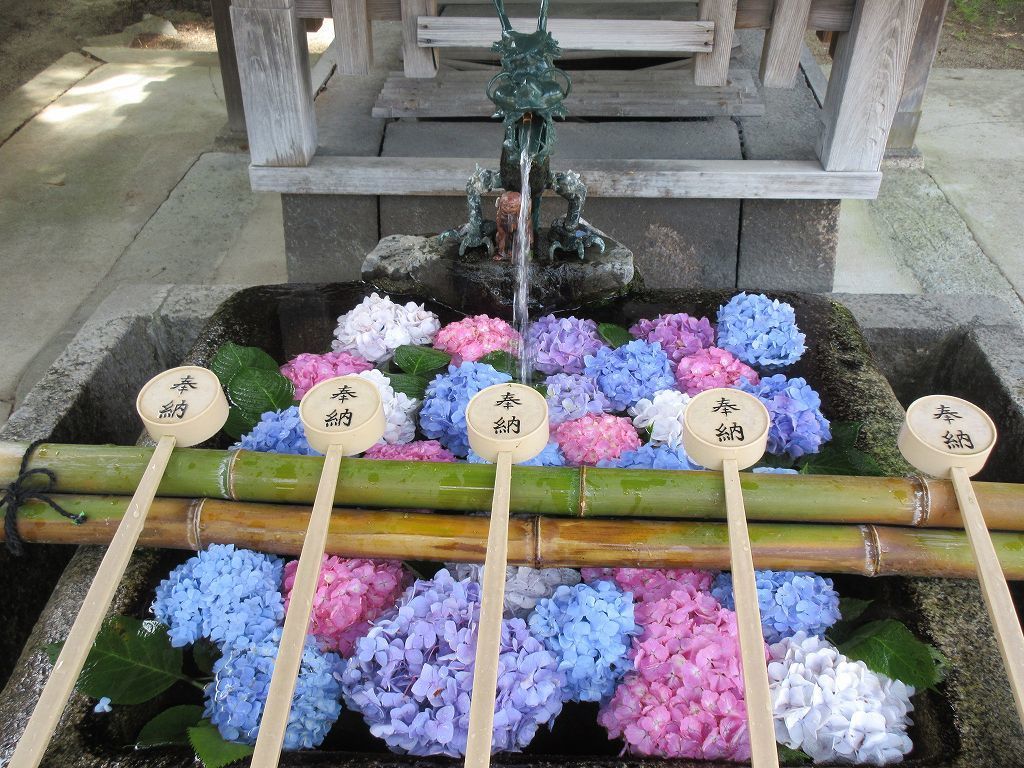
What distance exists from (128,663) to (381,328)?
1157 mm

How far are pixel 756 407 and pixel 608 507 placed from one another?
1.11ft

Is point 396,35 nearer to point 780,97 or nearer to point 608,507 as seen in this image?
Result: point 780,97

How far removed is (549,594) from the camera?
1.68 m

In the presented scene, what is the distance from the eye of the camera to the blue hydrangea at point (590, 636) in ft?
4.96

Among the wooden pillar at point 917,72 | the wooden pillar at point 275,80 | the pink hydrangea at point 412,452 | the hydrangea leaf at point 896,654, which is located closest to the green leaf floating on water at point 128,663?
the pink hydrangea at point 412,452

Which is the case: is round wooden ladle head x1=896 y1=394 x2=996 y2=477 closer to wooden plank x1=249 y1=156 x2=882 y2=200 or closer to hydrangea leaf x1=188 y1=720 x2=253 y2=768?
hydrangea leaf x1=188 y1=720 x2=253 y2=768

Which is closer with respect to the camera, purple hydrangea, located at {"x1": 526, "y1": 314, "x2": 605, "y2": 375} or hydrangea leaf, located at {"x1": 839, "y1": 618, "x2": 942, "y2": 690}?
hydrangea leaf, located at {"x1": 839, "y1": 618, "x2": 942, "y2": 690}

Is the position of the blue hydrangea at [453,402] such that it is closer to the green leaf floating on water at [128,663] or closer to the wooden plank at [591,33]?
the green leaf floating on water at [128,663]

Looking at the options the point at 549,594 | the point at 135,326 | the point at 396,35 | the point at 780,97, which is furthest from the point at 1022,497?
the point at 396,35

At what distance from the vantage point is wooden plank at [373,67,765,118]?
13.1 ft

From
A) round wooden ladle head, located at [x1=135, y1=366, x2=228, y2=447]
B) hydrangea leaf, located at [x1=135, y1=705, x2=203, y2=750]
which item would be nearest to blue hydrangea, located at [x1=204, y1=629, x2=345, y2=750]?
hydrangea leaf, located at [x1=135, y1=705, x2=203, y2=750]

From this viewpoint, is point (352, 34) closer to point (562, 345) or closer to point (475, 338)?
point (475, 338)

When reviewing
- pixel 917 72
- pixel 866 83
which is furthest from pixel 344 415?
pixel 917 72

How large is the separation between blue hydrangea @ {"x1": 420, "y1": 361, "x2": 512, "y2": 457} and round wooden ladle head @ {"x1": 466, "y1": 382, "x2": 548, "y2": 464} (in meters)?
0.50
